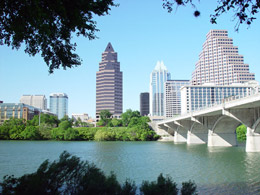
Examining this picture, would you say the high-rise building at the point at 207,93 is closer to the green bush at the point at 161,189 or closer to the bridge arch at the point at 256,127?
the bridge arch at the point at 256,127

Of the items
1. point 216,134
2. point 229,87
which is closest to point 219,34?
point 229,87

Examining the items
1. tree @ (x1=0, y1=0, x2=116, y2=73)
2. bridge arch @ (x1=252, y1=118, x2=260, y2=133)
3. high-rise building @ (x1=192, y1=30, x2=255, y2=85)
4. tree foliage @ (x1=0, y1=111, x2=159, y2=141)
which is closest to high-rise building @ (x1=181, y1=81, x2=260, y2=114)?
high-rise building @ (x1=192, y1=30, x2=255, y2=85)

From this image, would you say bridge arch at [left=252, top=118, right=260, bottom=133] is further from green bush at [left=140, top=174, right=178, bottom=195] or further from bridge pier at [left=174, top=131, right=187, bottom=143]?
bridge pier at [left=174, top=131, right=187, bottom=143]

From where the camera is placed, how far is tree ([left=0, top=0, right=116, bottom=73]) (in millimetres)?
10259

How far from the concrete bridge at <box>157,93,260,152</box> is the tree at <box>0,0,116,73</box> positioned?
99.5 feet

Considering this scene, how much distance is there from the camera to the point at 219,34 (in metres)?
195

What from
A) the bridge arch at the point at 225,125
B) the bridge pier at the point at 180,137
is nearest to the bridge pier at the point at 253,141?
A: the bridge arch at the point at 225,125

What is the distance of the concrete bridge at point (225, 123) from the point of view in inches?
1781

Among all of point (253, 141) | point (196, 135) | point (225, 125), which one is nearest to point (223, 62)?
point (196, 135)

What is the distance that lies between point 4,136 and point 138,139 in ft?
167

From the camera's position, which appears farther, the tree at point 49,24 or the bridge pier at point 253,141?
the bridge pier at point 253,141

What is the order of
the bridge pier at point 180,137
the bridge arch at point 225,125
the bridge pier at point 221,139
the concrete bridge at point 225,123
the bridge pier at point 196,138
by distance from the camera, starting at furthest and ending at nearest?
the bridge pier at point 180,137
the bridge pier at point 196,138
the bridge pier at point 221,139
the bridge arch at point 225,125
the concrete bridge at point 225,123

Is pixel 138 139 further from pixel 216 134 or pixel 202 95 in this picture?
pixel 202 95

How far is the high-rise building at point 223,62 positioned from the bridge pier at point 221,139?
123795 mm
